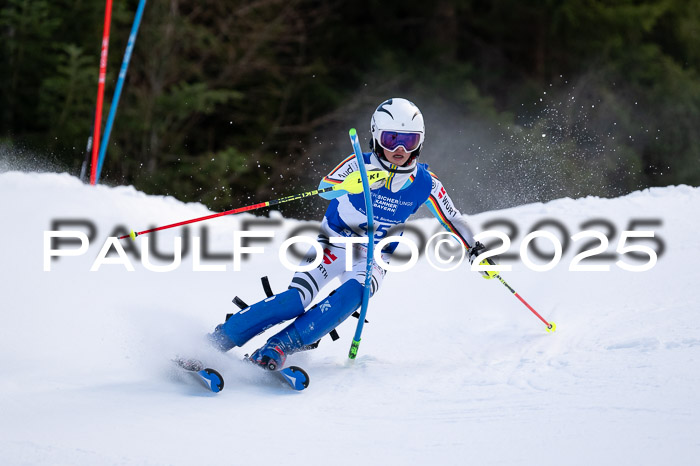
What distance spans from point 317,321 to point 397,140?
0.94 meters

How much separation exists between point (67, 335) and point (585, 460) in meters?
2.84

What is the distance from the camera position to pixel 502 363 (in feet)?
13.5

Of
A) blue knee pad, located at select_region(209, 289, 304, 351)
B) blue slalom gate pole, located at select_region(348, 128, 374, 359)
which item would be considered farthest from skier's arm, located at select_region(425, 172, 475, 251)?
blue knee pad, located at select_region(209, 289, 304, 351)

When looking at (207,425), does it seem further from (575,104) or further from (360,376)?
(575,104)

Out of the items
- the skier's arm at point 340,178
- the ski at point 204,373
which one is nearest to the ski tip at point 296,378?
the ski at point 204,373

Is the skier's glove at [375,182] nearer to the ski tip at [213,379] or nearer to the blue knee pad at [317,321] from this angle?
the blue knee pad at [317,321]

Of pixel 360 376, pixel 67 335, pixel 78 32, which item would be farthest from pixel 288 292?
pixel 78 32

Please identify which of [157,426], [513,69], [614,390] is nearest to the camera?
[157,426]

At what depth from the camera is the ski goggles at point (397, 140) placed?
4.19 m

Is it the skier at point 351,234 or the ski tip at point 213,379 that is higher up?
the skier at point 351,234

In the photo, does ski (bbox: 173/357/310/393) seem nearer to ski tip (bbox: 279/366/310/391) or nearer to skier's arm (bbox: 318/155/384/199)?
ski tip (bbox: 279/366/310/391)

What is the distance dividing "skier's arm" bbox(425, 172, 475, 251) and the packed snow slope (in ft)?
1.80

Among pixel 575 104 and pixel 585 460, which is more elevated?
pixel 575 104

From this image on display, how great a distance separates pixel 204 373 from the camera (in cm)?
367
